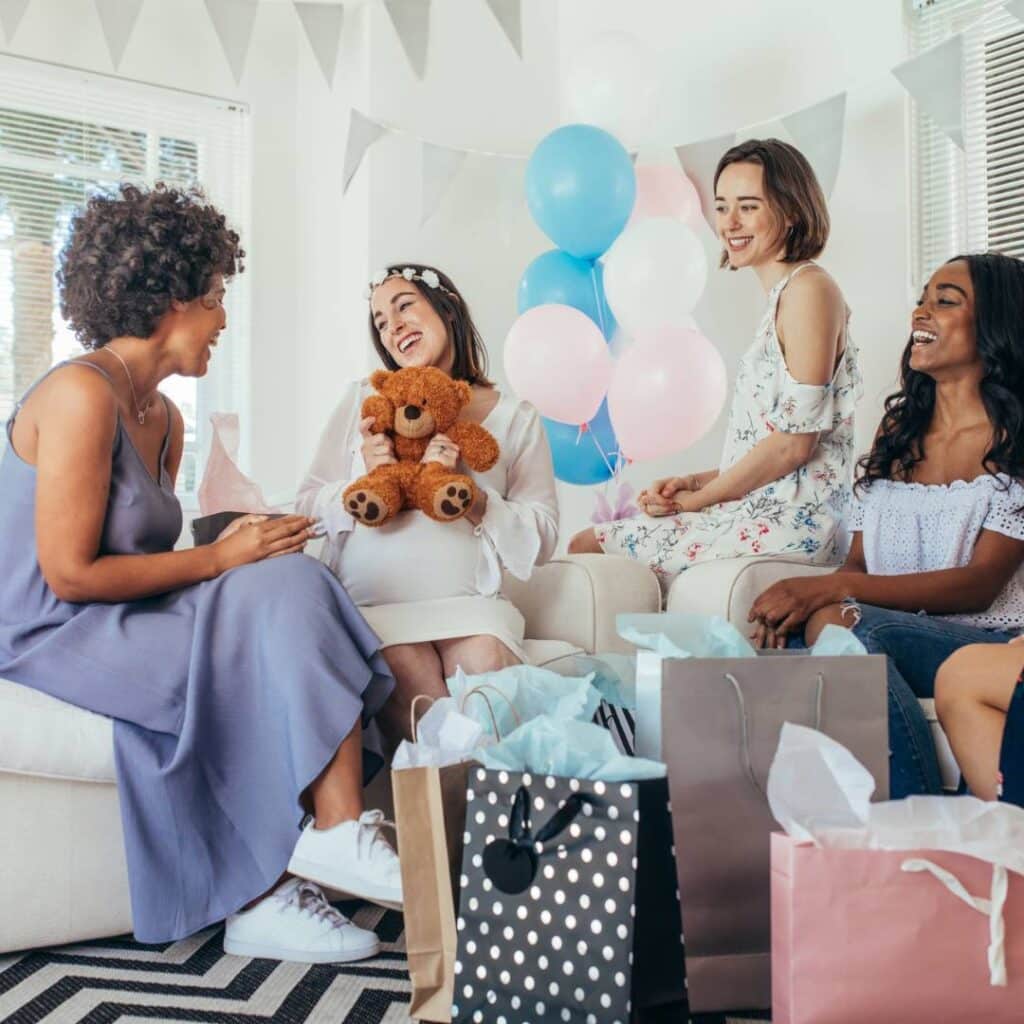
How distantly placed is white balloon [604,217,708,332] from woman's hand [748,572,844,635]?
1345mm

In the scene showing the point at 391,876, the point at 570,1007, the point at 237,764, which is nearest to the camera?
the point at 570,1007

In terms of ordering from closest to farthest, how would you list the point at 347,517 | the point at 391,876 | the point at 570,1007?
the point at 570,1007, the point at 391,876, the point at 347,517

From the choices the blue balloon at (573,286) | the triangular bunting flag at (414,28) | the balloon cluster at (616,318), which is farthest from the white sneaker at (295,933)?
the triangular bunting flag at (414,28)

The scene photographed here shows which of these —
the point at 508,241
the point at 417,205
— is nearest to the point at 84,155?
the point at 417,205

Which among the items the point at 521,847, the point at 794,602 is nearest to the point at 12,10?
the point at 794,602

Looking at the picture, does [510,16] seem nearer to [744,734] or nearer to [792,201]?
[792,201]

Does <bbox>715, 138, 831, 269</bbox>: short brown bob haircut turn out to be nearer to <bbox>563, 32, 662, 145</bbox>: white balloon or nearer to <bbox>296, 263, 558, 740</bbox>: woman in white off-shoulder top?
<bbox>296, 263, 558, 740</bbox>: woman in white off-shoulder top

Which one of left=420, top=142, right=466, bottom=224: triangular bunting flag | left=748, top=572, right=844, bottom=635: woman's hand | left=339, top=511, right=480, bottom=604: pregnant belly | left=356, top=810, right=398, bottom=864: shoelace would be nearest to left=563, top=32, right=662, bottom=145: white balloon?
left=420, top=142, right=466, bottom=224: triangular bunting flag

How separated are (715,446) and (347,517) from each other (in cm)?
212

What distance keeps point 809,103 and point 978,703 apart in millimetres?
2372

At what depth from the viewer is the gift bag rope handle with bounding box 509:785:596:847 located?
116 cm

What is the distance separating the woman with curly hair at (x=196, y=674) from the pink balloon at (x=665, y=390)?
1423mm

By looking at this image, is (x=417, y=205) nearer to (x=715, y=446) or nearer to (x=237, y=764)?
(x=715, y=446)

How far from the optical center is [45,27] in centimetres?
405
